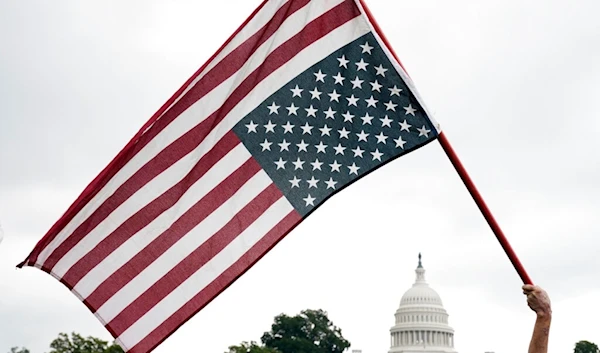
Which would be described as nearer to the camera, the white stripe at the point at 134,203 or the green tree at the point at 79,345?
the white stripe at the point at 134,203

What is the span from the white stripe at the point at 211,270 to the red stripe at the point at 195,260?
38 mm

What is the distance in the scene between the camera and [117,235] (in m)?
13.5

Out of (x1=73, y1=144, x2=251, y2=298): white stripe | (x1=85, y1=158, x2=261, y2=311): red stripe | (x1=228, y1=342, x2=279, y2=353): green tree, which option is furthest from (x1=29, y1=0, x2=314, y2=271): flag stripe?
(x1=228, y1=342, x2=279, y2=353): green tree

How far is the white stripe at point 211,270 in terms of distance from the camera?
13250mm

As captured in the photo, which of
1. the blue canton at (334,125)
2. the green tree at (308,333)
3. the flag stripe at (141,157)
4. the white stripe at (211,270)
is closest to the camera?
the blue canton at (334,125)

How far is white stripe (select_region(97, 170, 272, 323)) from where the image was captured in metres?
13.4

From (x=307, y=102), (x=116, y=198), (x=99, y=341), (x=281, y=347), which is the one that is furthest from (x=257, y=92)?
(x=281, y=347)

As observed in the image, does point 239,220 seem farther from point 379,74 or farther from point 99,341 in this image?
point 99,341

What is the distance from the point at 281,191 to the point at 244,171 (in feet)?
1.23

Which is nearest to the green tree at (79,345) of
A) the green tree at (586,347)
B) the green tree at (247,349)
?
the green tree at (247,349)

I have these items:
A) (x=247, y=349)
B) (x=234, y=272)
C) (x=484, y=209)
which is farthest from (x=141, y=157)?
(x=247, y=349)

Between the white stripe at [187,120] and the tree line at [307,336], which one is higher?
the tree line at [307,336]

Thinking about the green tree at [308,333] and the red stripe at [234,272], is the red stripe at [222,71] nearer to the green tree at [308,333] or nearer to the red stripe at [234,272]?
the red stripe at [234,272]

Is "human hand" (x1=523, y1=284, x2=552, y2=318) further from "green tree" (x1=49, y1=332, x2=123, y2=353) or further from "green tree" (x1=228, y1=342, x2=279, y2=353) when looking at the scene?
"green tree" (x1=228, y1=342, x2=279, y2=353)
